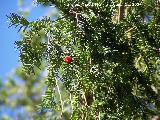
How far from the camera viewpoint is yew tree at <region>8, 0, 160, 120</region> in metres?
1.96

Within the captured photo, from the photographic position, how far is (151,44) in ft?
6.71

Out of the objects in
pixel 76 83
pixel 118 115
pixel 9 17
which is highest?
pixel 9 17

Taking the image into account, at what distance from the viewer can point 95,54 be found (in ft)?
6.54


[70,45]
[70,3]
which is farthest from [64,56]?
[70,3]

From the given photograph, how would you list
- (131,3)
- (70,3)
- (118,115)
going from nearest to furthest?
(118,115) < (70,3) < (131,3)

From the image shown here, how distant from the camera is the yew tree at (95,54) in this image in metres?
1.96

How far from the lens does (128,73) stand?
80.0 inches

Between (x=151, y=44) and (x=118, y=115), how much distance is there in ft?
1.47

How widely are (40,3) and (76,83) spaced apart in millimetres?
533

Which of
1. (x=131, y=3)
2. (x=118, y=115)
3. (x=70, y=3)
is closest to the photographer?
(x=118, y=115)

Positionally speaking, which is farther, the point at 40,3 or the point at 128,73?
the point at 40,3

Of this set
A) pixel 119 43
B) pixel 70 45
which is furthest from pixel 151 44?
pixel 70 45

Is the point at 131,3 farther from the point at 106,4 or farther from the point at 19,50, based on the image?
the point at 19,50

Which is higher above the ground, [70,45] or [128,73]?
[70,45]
